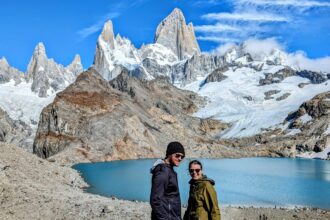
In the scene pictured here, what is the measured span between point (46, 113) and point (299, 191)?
292 ft

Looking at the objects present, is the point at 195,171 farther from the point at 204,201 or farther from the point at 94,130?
the point at 94,130

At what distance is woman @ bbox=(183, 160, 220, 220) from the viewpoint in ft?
34.8

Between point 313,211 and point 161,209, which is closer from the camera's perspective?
point 161,209

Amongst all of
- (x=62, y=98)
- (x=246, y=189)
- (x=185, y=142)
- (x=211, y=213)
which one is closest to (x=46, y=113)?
(x=62, y=98)

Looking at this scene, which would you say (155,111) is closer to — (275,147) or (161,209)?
(275,147)

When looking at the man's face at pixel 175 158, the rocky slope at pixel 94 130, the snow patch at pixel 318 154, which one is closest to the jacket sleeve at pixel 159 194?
the man's face at pixel 175 158

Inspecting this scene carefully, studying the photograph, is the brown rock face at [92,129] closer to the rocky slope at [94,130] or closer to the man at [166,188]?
the rocky slope at [94,130]

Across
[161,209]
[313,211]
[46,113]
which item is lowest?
[313,211]

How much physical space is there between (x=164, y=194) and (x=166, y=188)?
0.13m

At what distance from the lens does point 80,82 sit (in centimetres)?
14912

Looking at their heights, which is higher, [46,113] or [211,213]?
[46,113]

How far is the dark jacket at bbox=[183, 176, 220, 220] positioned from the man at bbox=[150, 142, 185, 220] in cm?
65

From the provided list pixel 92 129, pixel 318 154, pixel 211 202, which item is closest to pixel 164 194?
pixel 211 202

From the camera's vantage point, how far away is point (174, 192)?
10289 millimetres
